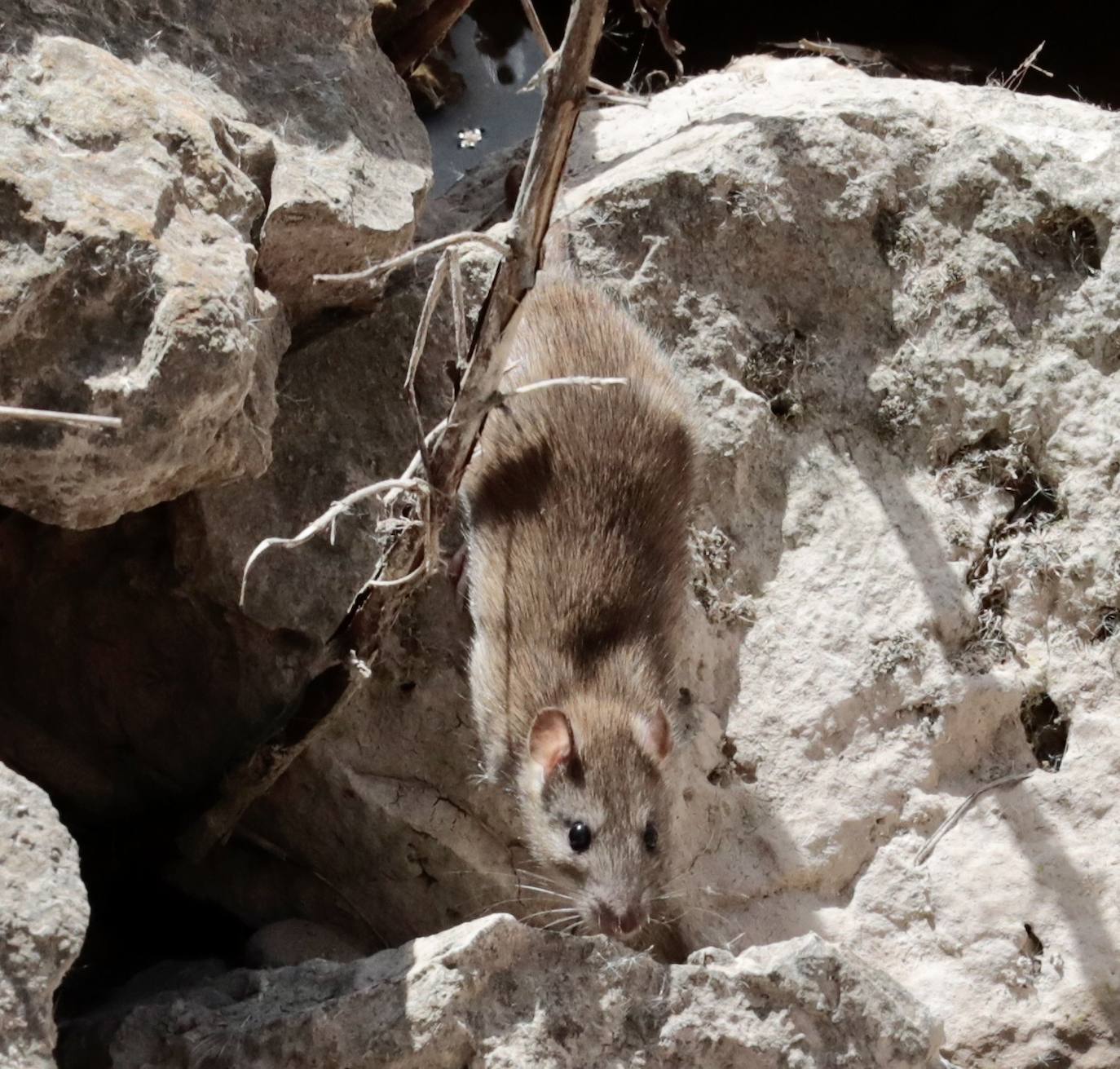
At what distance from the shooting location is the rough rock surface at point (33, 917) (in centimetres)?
246

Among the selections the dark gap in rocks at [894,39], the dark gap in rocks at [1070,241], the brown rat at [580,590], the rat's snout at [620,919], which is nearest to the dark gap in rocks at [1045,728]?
the brown rat at [580,590]

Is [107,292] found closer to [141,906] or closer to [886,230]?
[141,906]

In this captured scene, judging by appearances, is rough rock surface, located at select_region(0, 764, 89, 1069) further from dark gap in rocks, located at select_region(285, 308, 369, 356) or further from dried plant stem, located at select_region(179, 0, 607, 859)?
dark gap in rocks, located at select_region(285, 308, 369, 356)

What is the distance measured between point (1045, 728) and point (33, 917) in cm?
298

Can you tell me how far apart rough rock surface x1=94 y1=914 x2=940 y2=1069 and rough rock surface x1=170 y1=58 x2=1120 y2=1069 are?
31.8 inches

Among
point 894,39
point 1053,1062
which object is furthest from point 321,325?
point 894,39

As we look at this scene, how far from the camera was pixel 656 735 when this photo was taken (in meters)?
4.11

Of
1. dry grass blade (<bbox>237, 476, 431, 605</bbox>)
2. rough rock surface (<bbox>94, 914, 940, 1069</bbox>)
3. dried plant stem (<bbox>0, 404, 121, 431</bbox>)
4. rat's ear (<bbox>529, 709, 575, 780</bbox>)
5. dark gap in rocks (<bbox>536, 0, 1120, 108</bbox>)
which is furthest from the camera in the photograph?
dark gap in rocks (<bbox>536, 0, 1120, 108</bbox>)

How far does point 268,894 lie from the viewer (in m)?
4.31

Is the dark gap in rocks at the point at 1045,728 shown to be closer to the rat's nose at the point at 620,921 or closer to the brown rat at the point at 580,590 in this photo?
the brown rat at the point at 580,590

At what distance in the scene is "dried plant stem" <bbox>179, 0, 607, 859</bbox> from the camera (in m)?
3.18

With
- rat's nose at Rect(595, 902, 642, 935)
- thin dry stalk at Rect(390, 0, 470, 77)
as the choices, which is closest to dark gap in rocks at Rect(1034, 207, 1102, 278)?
thin dry stalk at Rect(390, 0, 470, 77)

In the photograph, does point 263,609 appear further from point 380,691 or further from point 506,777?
point 506,777

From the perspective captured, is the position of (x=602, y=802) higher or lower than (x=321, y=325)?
lower
